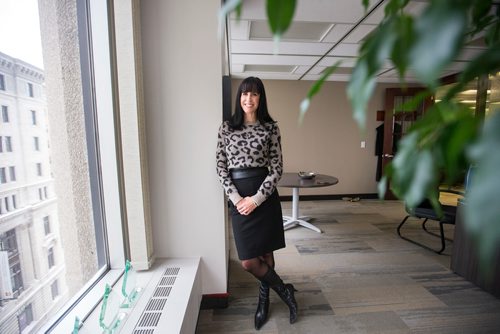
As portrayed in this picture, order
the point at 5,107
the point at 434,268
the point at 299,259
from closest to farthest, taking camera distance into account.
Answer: the point at 5,107
the point at 434,268
the point at 299,259

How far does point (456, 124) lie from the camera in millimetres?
287

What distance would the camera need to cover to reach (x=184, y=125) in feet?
5.40

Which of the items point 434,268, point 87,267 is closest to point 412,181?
point 87,267

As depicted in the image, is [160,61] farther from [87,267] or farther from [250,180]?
[87,267]

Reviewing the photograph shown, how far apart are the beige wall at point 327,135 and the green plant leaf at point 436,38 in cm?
444

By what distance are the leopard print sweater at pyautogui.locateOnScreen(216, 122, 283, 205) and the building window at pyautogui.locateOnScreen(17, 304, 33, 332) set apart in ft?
3.42

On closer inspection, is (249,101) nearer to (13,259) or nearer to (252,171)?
(252,171)

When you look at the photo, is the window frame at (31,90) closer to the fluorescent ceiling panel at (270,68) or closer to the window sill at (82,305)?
the window sill at (82,305)

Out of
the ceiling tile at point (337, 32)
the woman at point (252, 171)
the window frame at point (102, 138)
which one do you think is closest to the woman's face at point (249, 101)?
the woman at point (252, 171)

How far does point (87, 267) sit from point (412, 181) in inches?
72.0

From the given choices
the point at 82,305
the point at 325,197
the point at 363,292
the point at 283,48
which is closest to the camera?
the point at 82,305

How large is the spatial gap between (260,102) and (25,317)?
155 centimetres

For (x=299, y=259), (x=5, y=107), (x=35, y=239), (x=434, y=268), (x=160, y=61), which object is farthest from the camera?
(x=299, y=259)

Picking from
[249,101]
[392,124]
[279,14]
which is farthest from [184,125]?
[392,124]
